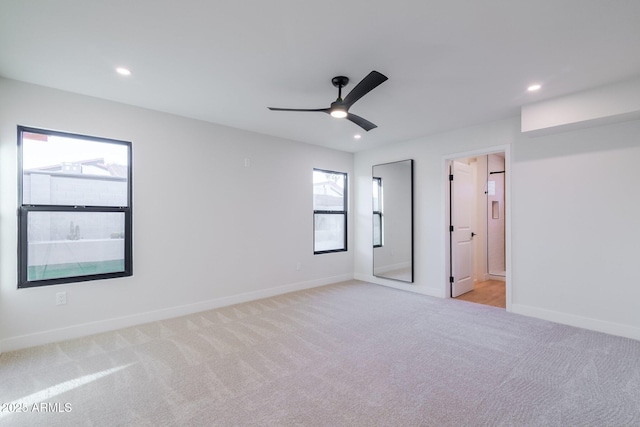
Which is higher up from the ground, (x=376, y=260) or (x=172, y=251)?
(x=172, y=251)

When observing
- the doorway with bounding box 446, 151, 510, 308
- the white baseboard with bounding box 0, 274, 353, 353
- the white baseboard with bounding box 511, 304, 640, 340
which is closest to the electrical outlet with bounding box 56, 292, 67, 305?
the white baseboard with bounding box 0, 274, 353, 353

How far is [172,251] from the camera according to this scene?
3.71 meters

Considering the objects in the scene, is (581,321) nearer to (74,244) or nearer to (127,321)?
(127,321)

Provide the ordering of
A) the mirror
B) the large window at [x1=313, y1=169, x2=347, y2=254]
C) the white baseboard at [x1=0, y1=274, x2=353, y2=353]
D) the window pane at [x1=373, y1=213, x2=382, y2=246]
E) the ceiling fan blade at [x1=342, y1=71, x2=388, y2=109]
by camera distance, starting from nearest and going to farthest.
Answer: the ceiling fan blade at [x1=342, y1=71, x2=388, y2=109] → the white baseboard at [x1=0, y1=274, x2=353, y2=353] → the mirror → the large window at [x1=313, y1=169, x2=347, y2=254] → the window pane at [x1=373, y1=213, x2=382, y2=246]

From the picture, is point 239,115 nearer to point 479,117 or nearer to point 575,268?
point 479,117

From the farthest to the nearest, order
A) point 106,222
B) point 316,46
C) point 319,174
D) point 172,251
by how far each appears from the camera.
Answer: point 319,174, point 172,251, point 106,222, point 316,46

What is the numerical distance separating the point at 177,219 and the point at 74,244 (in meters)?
1.05

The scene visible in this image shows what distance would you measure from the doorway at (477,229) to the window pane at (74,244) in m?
4.60

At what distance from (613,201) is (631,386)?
1.93 m

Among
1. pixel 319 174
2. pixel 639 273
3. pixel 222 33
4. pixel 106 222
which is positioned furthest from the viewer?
pixel 319 174

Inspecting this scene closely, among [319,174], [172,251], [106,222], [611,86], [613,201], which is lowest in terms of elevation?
[172,251]

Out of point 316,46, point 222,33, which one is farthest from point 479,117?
point 222,33

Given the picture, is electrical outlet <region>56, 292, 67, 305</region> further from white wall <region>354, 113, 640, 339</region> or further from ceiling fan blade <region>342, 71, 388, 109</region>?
white wall <region>354, 113, 640, 339</region>

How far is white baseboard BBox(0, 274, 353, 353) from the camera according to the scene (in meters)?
2.83
